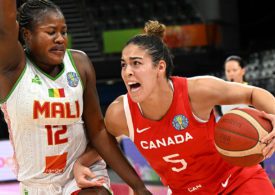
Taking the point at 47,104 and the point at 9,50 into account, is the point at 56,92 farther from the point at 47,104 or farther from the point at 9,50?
the point at 9,50

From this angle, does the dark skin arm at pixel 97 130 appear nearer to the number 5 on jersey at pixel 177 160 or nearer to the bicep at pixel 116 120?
the bicep at pixel 116 120

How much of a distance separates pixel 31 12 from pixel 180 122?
A: 100 centimetres

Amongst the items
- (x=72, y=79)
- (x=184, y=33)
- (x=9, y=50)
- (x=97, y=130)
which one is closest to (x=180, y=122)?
(x=97, y=130)

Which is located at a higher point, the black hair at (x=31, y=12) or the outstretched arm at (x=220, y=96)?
the black hair at (x=31, y=12)

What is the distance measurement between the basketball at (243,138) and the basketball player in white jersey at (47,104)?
694 millimetres

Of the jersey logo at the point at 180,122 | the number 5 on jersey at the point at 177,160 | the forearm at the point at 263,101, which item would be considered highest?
the forearm at the point at 263,101

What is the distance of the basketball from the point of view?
8.75 ft

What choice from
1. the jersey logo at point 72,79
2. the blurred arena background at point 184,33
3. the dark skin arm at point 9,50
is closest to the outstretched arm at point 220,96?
the jersey logo at point 72,79

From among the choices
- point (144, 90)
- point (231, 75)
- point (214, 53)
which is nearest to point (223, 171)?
point (144, 90)

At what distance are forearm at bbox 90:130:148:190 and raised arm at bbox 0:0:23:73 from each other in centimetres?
69

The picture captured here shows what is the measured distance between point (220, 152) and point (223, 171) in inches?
11.0

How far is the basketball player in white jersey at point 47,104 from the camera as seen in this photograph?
2.67 metres

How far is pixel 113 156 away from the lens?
303cm

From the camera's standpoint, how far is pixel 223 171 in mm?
2984
